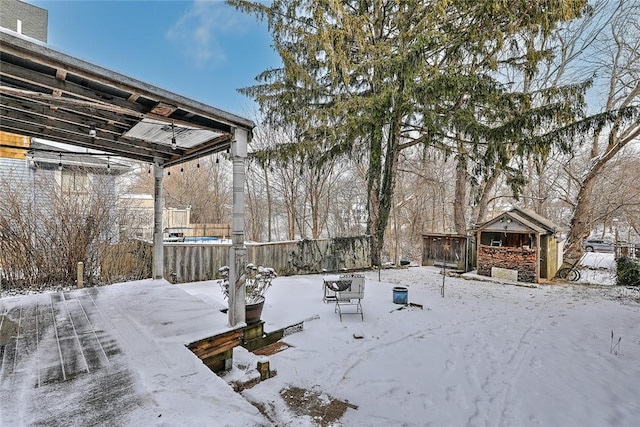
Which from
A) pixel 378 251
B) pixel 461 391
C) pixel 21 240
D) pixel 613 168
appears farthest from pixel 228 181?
pixel 613 168

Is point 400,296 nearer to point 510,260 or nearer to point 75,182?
point 510,260

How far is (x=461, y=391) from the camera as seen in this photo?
127 inches

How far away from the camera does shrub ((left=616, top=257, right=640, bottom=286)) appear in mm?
8195

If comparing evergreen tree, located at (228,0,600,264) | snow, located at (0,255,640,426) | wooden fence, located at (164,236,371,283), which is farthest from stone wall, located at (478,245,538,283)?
wooden fence, located at (164,236,371,283)

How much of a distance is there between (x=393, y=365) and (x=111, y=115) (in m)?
4.59

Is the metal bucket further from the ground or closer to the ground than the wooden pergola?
closer to the ground

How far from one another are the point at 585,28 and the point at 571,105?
22.8 ft

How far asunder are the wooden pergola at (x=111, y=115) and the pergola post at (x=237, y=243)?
1 cm

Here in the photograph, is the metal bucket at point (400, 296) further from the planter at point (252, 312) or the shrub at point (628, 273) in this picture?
the shrub at point (628, 273)

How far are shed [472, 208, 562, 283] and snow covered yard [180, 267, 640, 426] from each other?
1.99 meters

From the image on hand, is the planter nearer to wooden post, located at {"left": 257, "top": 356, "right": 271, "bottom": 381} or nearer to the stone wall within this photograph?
wooden post, located at {"left": 257, "top": 356, "right": 271, "bottom": 381}

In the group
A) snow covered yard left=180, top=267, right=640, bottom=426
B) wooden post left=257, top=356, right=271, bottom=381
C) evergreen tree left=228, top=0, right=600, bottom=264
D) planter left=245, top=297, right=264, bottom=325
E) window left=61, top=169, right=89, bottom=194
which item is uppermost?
evergreen tree left=228, top=0, right=600, bottom=264

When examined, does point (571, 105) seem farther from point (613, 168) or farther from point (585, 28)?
point (613, 168)

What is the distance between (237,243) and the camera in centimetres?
370
